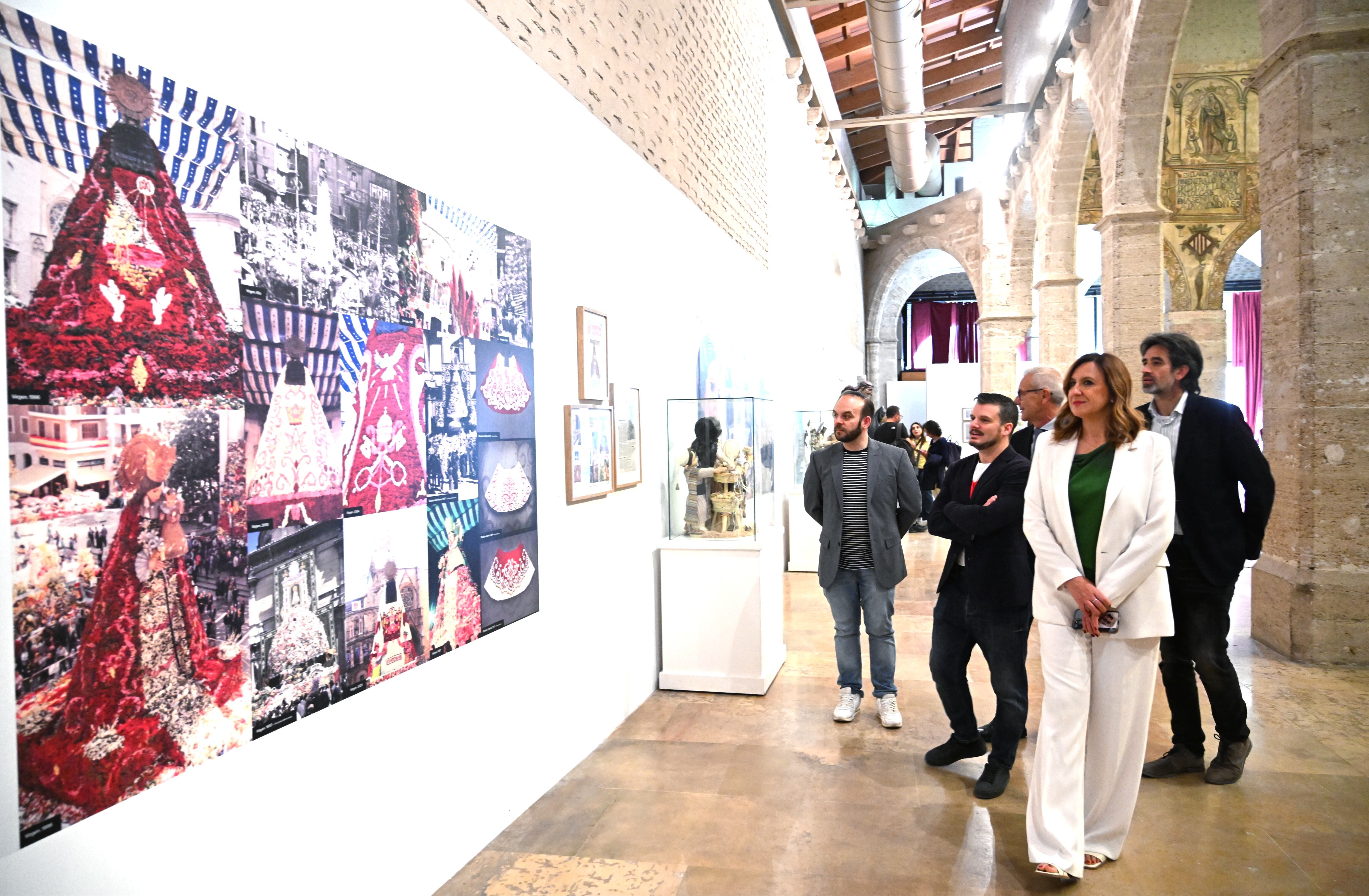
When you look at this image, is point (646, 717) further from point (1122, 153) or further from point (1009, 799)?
point (1122, 153)

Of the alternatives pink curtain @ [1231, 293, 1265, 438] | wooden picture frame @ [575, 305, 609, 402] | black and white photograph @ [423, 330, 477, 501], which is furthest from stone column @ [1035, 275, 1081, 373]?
pink curtain @ [1231, 293, 1265, 438]

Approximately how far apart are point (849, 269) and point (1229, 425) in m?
15.6

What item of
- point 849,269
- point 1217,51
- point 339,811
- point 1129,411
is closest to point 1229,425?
point 1129,411

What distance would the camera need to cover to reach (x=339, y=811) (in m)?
2.35

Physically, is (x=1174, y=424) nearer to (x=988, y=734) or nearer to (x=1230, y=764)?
(x=1230, y=764)

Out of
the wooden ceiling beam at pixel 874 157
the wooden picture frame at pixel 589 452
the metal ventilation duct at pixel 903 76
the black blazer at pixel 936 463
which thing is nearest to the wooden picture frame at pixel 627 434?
the wooden picture frame at pixel 589 452

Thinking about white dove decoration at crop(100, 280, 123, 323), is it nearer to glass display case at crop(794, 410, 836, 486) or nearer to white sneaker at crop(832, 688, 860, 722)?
white sneaker at crop(832, 688, 860, 722)

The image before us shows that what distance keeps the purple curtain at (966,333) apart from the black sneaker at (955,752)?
24.5 meters

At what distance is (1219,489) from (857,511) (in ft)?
4.93

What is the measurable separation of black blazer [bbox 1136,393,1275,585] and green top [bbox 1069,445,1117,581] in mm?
803

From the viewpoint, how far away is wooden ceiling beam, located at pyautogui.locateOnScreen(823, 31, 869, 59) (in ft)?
47.6

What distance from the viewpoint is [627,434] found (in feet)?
15.1

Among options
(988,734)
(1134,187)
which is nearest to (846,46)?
(1134,187)

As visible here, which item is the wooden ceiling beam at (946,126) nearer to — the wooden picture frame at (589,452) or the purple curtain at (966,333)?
the purple curtain at (966,333)
